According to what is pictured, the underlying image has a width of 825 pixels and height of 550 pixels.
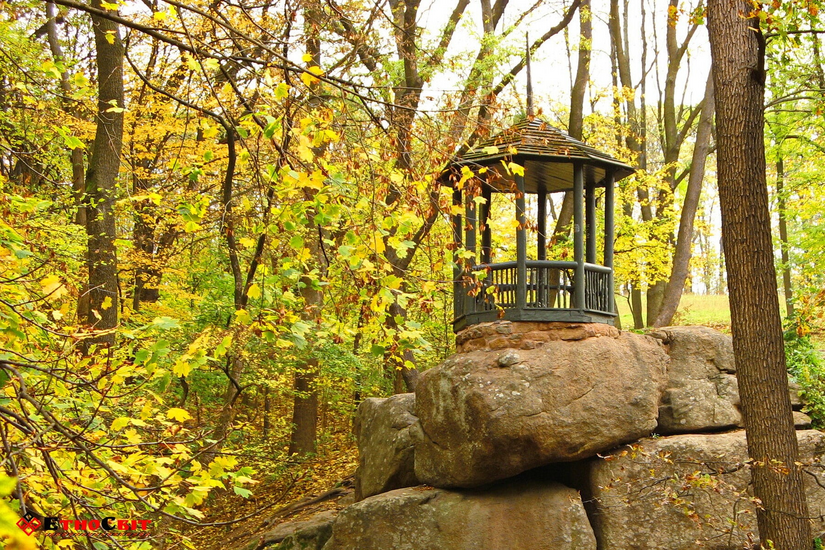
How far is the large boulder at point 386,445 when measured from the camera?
9750 millimetres

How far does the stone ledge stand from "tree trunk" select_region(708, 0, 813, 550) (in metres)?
3.17

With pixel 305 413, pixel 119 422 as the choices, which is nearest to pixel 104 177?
pixel 119 422

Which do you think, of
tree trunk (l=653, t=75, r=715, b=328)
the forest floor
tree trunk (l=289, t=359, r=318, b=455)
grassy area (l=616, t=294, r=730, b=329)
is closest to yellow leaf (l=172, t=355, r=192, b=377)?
the forest floor

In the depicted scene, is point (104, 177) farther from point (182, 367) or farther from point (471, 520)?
point (471, 520)

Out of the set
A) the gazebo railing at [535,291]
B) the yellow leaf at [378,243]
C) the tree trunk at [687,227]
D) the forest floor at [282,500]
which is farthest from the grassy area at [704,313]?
the yellow leaf at [378,243]

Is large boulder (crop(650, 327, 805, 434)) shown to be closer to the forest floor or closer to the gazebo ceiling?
the gazebo ceiling

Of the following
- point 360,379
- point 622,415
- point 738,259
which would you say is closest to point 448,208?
point 738,259

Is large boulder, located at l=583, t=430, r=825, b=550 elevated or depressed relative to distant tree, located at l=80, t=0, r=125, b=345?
depressed

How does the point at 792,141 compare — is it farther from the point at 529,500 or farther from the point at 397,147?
the point at 397,147

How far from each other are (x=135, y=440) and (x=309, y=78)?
2.07 m

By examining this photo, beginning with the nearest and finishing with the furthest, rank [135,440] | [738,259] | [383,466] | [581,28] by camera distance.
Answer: [135,440]
[738,259]
[383,466]
[581,28]

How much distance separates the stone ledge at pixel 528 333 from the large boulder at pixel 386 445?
151cm

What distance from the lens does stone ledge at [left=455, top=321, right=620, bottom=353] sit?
8.74 m

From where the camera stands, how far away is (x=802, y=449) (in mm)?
8562
